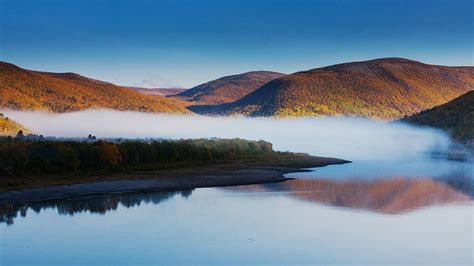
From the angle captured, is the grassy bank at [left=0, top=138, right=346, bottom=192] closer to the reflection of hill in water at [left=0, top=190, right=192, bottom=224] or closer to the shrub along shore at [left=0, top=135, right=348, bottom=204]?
the shrub along shore at [left=0, top=135, right=348, bottom=204]

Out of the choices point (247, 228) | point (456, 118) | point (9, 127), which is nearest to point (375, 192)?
point (247, 228)

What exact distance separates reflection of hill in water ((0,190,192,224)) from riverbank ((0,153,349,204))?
1367mm

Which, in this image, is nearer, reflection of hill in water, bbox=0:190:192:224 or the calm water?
the calm water

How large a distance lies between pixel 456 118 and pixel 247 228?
115492 mm

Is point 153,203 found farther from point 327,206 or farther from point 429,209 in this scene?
point 429,209

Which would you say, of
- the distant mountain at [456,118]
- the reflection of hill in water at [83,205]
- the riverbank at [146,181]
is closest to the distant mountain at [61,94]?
the riverbank at [146,181]

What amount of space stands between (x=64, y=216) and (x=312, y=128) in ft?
507

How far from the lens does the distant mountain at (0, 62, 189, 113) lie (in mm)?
124938

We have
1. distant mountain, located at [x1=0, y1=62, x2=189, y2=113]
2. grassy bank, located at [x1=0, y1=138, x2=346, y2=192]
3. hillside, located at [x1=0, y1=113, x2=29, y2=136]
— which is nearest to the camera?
grassy bank, located at [x1=0, y1=138, x2=346, y2=192]

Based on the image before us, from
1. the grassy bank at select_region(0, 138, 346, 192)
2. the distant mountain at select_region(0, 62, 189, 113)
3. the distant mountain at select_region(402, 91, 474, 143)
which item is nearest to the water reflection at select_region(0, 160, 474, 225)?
the grassy bank at select_region(0, 138, 346, 192)

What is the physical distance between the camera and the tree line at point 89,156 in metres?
57.3

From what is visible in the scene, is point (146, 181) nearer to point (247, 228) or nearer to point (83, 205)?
point (83, 205)

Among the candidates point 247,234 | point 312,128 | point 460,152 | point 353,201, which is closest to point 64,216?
point 247,234

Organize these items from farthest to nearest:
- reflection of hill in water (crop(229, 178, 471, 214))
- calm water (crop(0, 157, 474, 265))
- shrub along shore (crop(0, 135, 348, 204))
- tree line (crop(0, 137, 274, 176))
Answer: tree line (crop(0, 137, 274, 176)), shrub along shore (crop(0, 135, 348, 204)), reflection of hill in water (crop(229, 178, 471, 214)), calm water (crop(0, 157, 474, 265))
